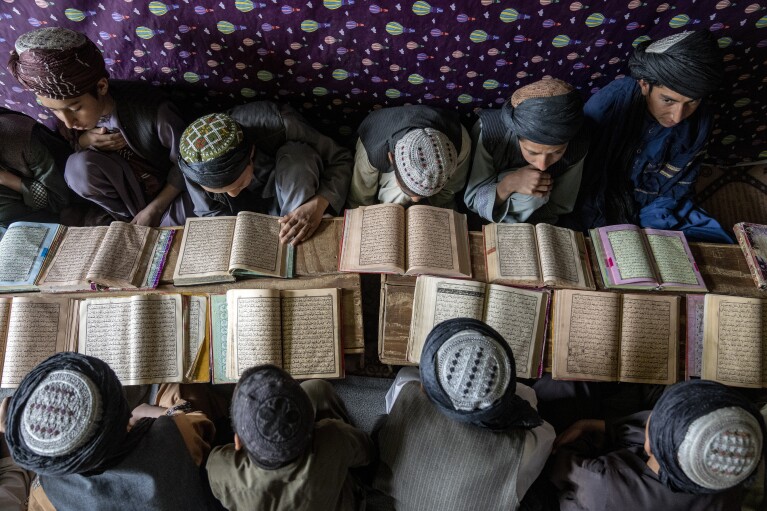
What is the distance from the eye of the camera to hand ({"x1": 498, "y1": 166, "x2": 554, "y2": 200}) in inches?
74.9

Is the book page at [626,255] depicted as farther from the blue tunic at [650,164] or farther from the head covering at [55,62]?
the head covering at [55,62]

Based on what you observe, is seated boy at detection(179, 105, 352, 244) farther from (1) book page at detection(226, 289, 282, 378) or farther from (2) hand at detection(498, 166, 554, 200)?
(2) hand at detection(498, 166, 554, 200)

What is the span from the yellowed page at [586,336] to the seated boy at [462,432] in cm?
25

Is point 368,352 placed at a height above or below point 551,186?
below

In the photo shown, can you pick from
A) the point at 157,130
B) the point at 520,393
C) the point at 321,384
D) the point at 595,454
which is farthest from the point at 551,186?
the point at 157,130

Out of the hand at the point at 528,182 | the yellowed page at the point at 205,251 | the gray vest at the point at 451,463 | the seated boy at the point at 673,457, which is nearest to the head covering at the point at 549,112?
the hand at the point at 528,182

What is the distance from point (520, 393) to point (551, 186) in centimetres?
86

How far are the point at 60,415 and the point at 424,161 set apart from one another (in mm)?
1334

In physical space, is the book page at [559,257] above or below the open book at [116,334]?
above

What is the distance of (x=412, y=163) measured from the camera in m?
1.67

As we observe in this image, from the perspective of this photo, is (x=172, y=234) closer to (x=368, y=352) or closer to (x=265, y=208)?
(x=265, y=208)

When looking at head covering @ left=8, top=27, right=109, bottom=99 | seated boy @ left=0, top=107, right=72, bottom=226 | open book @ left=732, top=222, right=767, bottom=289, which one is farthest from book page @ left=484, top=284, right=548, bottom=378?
seated boy @ left=0, top=107, right=72, bottom=226

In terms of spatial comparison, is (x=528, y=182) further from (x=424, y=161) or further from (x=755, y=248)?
(x=755, y=248)

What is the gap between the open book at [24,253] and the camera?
1708 mm
